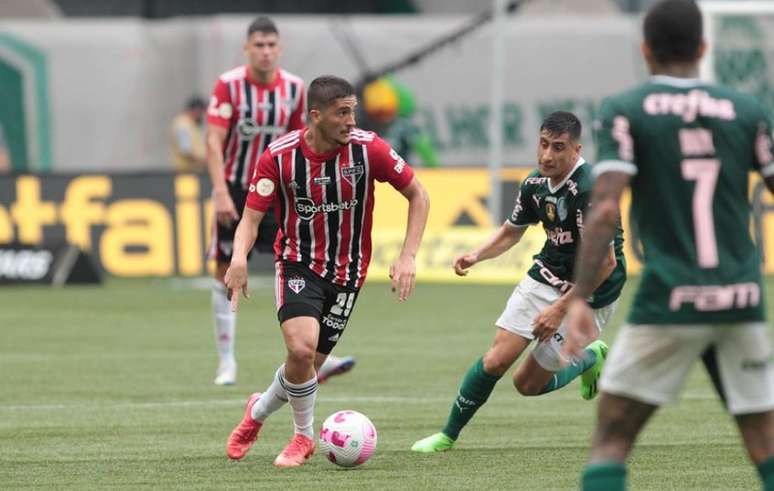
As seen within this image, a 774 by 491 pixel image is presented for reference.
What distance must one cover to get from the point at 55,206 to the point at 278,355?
7439 mm

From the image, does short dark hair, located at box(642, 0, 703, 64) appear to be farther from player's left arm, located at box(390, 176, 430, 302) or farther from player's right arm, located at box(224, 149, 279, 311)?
player's right arm, located at box(224, 149, 279, 311)

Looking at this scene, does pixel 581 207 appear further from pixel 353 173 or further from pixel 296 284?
pixel 296 284

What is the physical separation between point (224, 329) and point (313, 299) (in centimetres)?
377

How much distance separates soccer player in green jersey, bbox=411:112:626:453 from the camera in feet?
29.7

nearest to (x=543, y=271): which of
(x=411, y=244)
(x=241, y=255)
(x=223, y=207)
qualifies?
(x=411, y=244)

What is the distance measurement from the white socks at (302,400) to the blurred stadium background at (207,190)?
1.58 feet

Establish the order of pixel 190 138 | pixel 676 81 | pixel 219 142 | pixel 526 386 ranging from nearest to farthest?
pixel 676 81
pixel 526 386
pixel 219 142
pixel 190 138

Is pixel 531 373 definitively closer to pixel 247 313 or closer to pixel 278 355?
pixel 278 355

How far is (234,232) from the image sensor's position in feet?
40.4

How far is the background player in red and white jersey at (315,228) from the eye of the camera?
858 centimetres

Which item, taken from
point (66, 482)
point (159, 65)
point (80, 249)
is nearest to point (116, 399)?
point (66, 482)

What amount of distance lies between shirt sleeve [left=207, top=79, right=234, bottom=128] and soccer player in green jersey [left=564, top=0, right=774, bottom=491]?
6573 mm

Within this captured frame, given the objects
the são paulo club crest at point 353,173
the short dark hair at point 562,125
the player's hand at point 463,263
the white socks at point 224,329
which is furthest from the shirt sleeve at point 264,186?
the white socks at point 224,329

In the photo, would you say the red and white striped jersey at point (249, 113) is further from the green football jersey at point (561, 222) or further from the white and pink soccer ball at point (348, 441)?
the white and pink soccer ball at point (348, 441)
